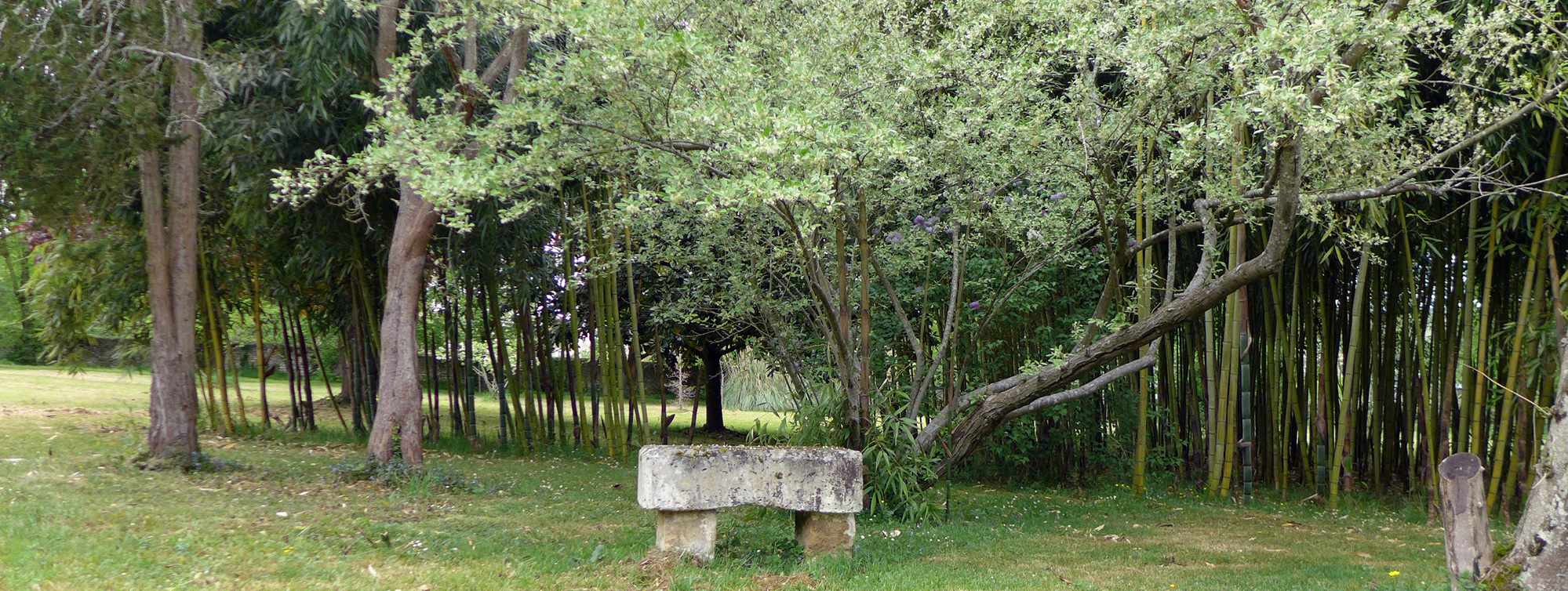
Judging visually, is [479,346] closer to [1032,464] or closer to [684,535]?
[1032,464]

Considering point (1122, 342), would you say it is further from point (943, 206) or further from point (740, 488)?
point (740, 488)

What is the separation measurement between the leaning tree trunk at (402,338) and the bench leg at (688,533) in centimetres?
291

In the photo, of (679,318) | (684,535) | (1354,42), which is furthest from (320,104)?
(1354,42)

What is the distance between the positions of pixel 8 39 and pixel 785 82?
14.0 feet

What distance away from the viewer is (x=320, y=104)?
668 centimetres

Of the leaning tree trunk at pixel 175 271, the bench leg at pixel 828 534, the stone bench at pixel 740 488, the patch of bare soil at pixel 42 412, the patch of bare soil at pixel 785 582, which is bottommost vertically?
the patch of bare soil at pixel 785 582

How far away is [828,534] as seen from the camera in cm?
464

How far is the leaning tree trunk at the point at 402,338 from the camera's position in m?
6.57

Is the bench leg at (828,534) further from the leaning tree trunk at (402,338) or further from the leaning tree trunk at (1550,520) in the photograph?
the leaning tree trunk at (402,338)

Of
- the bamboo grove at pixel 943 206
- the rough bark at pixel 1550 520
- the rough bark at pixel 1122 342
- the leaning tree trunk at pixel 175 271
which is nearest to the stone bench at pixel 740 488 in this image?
the bamboo grove at pixel 943 206

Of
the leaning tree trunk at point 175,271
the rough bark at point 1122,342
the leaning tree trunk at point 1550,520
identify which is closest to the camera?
the leaning tree trunk at point 1550,520

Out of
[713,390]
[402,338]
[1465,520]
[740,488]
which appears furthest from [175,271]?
[713,390]

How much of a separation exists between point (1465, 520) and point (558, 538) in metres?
4.01

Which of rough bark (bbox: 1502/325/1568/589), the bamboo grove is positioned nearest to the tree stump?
rough bark (bbox: 1502/325/1568/589)
